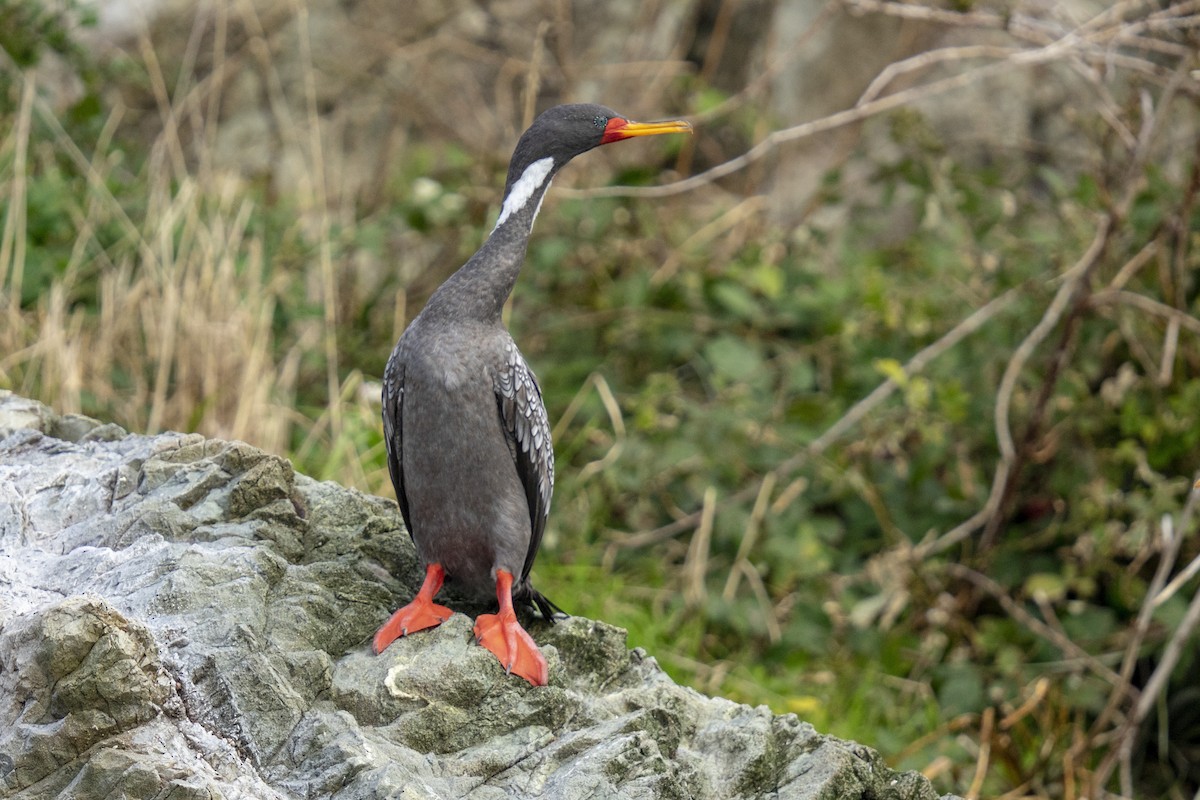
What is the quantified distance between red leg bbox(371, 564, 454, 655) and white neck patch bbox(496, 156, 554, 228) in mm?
1021

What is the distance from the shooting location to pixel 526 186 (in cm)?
365

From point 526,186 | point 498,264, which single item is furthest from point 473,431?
point 526,186

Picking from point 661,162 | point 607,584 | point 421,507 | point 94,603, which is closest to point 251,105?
point 661,162

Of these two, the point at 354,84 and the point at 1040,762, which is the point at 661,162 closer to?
the point at 354,84

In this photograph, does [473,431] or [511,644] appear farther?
[473,431]

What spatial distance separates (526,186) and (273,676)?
1526 millimetres

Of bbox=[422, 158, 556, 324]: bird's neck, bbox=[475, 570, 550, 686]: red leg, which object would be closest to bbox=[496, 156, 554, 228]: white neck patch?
bbox=[422, 158, 556, 324]: bird's neck

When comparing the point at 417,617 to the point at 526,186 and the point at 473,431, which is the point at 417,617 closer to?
the point at 473,431

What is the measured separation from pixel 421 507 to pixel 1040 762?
3.35 m

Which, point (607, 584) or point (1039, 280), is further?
point (1039, 280)

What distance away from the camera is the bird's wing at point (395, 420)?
354cm

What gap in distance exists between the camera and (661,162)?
8242mm

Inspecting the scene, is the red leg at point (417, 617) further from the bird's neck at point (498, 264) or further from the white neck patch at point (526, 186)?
the white neck patch at point (526, 186)

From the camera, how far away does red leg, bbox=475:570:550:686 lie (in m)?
3.18
